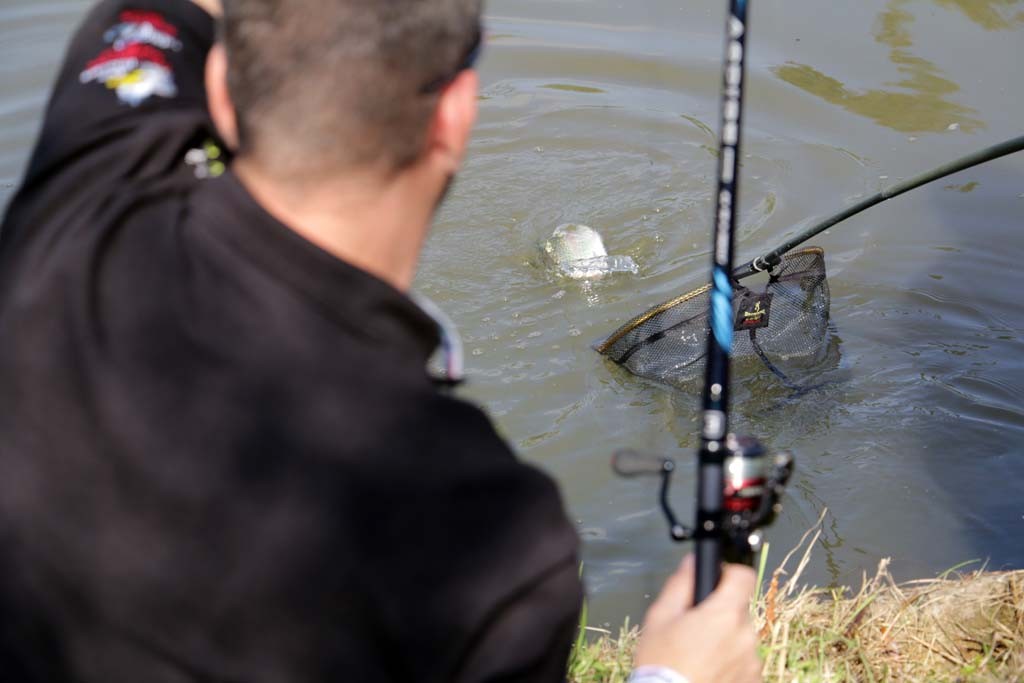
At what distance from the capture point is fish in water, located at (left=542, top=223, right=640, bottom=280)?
6188 millimetres

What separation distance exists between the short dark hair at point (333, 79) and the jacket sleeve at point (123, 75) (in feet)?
1.58

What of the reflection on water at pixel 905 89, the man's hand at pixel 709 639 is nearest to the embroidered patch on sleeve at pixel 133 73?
the man's hand at pixel 709 639

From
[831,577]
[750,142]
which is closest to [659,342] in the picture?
[831,577]

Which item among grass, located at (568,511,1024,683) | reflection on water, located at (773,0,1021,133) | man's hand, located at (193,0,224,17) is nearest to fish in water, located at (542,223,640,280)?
reflection on water, located at (773,0,1021,133)

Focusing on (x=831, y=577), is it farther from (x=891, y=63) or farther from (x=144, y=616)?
(x=891, y=63)

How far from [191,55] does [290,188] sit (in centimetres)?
82

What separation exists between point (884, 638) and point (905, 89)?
5587 millimetres

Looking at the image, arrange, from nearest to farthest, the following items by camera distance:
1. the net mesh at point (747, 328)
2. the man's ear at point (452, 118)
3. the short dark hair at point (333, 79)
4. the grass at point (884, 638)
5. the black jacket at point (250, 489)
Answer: the black jacket at point (250, 489), the short dark hair at point (333, 79), the man's ear at point (452, 118), the grass at point (884, 638), the net mesh at point (747, 328)

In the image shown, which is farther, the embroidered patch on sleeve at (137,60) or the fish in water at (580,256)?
the fish in water at (580,256)

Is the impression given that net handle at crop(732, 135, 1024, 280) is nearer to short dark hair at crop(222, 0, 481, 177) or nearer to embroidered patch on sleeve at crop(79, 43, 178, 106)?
embroidered patch on sleeve at crop(79, 43, 178, 106)

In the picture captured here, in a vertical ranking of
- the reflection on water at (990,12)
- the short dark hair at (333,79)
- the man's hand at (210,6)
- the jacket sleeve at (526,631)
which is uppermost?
the short dark hair at (333,79)

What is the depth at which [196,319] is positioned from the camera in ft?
4.84

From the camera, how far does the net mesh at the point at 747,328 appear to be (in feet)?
16.6

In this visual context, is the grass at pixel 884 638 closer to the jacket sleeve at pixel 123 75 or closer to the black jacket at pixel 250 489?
the black jacket at pixel 250 489
